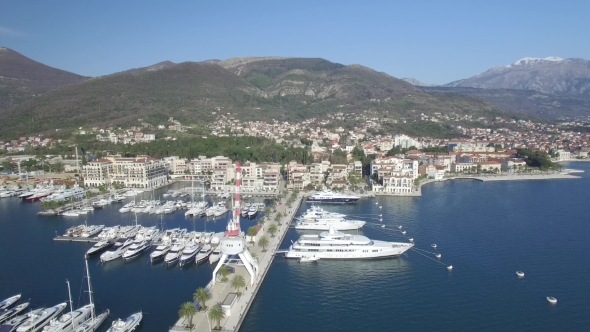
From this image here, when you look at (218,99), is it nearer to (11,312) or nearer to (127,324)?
(11,312)

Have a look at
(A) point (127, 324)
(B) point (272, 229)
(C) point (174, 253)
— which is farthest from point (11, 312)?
(B) point (272, 229)

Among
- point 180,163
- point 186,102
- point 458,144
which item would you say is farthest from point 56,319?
point 186,102

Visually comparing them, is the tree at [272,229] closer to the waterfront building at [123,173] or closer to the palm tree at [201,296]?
the palm tree at [201,296]

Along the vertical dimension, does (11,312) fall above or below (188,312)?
below

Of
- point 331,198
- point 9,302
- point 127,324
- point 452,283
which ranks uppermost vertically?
point 331,198

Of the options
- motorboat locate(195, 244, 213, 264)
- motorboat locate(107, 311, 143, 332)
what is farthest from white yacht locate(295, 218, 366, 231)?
motorboat locate(107, 311, 143, 332)

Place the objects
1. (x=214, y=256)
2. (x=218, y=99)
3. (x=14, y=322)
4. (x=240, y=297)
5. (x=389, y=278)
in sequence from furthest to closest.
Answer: (x=218, y=99) < (x=214, y=256) < (x=389, y=278) < (x=240, y=297) < (x=14, y=322)
